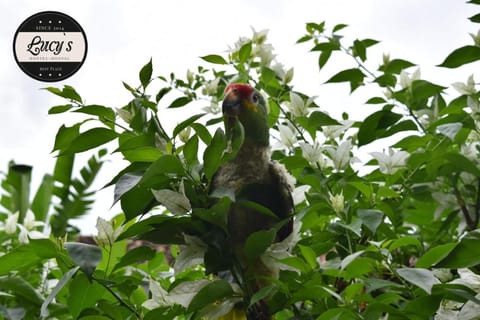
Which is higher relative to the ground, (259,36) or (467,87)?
(259,36)

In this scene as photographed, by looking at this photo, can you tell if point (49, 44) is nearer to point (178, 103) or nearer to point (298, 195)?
point (178, 103)

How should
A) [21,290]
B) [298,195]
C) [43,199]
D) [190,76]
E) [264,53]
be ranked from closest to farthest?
1. [298,195]
2. [21,290]
3. [264,53]
4. [190,76]
5. [43,199]

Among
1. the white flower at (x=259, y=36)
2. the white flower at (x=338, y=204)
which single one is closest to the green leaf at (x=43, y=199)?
the white flower at (x=259, y=36)

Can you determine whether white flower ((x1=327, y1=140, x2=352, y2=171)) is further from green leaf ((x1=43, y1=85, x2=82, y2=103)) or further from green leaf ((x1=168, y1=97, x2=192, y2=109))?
green leaf ((x1=43, y1=85, x2=82, y2=103))

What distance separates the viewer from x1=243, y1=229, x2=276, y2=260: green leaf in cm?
67

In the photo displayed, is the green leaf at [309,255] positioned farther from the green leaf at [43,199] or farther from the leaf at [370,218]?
the green leaf at [43,199]

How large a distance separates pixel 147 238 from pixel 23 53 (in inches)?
27.9

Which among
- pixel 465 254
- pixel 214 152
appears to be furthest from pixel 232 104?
pixel 465 254

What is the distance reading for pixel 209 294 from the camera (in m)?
0.66

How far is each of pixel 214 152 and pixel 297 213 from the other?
0.21 metres

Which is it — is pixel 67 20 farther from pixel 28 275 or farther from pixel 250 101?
pixel 28 275

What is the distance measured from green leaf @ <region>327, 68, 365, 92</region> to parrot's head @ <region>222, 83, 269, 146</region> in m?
0.28

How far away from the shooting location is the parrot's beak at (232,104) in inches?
31.1

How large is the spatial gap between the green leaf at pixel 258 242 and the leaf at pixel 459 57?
484 millimetres
